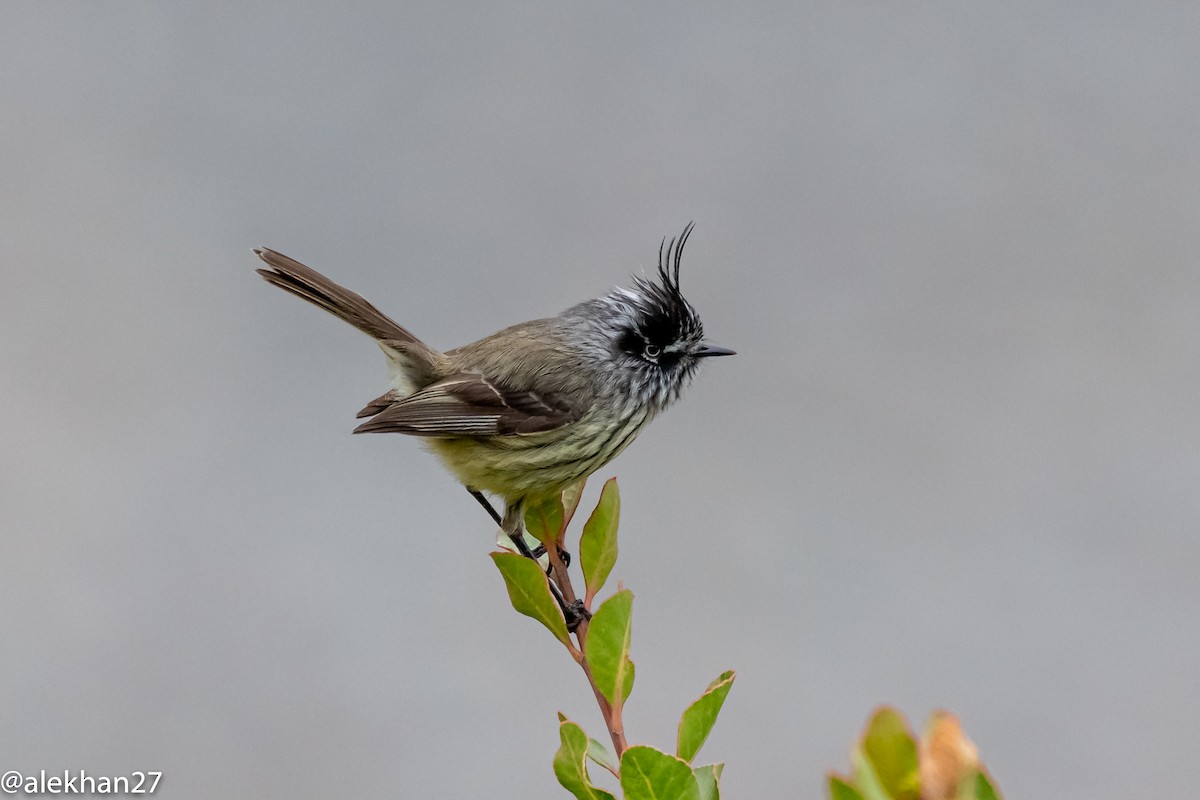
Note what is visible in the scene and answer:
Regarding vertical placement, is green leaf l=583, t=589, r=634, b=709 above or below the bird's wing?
below

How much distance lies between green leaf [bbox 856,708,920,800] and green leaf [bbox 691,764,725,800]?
1.58ft

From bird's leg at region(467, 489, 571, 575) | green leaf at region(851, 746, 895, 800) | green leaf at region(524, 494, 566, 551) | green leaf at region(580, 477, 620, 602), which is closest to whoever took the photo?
green leaf at region(851, 746, 895, 800)

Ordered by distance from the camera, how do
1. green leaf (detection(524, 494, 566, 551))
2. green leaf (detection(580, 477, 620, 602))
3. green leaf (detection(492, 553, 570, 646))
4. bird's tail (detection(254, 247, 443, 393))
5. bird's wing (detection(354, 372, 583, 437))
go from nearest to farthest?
green leaf (detection(492, 553, 570, 646))
green leaf (detection(580, 477, 620, 602))
green leaf (detection(524, 494, 566, 551))
bird's wing (detection(354, 372, 583, 437))
bird's tail (detection(254, 247, 443, 393))

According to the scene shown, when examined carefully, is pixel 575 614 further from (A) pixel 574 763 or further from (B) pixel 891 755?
(B) pixel 891 755

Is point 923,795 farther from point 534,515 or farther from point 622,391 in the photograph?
point 622,391

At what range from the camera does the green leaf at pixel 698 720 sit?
130 cm

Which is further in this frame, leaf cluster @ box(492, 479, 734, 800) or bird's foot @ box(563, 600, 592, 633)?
bird's foot @ box(563, 600, 592, 633)

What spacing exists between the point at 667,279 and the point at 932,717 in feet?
6.48

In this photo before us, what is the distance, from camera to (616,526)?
1684 millimetres

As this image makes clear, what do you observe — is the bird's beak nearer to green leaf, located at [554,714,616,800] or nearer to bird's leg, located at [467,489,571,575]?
bird's leg, located at [467,489,571,575]

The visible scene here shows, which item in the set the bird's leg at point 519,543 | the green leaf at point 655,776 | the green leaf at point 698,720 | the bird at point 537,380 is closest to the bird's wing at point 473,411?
the bird at point 537,380

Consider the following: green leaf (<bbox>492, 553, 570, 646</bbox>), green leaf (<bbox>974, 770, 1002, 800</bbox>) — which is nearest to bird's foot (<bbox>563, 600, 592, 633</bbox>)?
green leaf (<bbox>492, 553, 570, 646</bbox>)

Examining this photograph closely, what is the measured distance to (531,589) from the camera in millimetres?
1516

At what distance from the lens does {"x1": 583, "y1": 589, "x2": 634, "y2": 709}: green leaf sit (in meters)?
1.35
